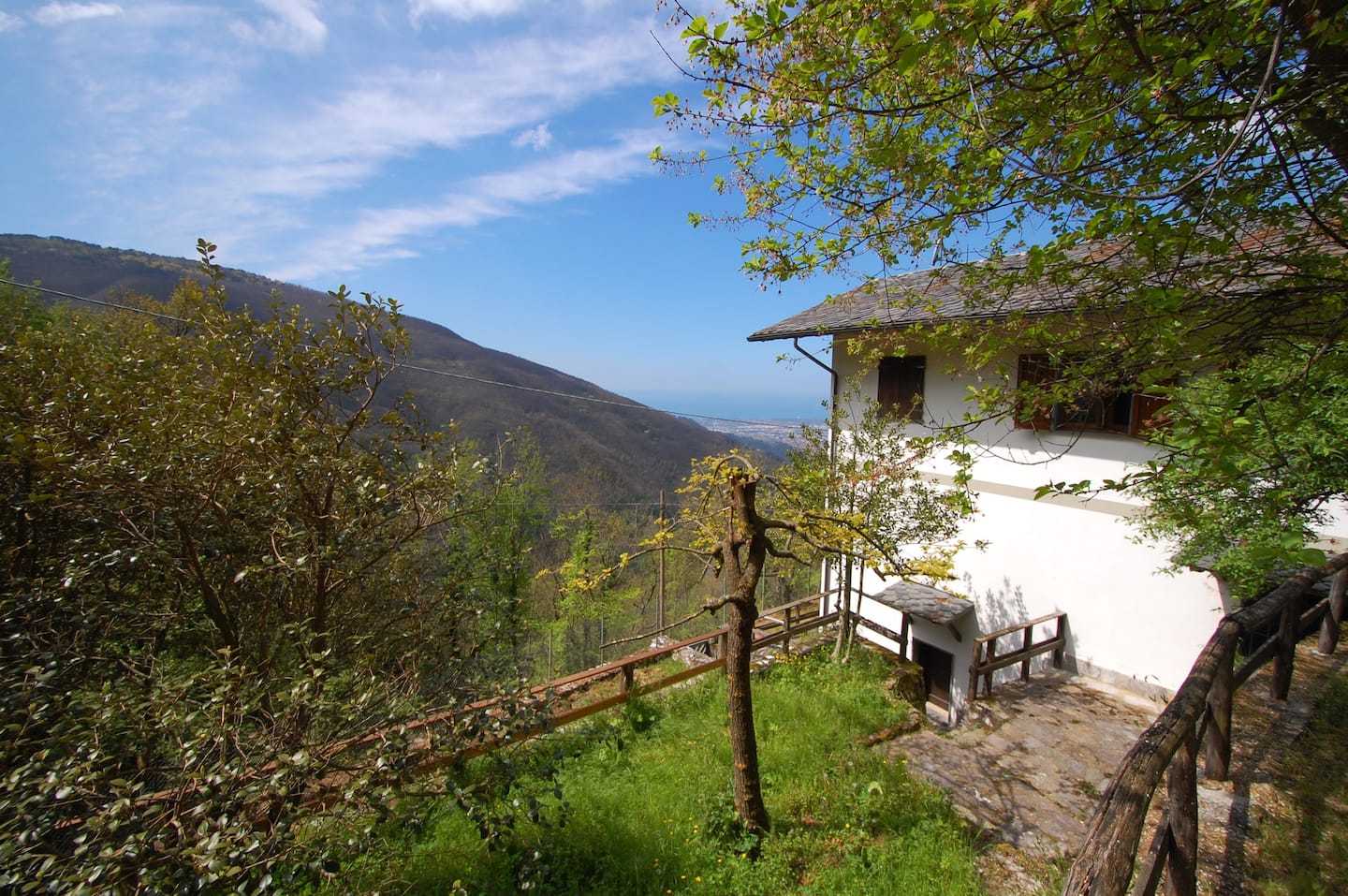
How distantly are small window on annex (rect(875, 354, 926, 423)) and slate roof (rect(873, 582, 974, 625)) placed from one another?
2960 millimetres

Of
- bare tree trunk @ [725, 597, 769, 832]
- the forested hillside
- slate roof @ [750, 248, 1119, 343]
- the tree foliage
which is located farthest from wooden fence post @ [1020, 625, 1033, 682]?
the forested hillside

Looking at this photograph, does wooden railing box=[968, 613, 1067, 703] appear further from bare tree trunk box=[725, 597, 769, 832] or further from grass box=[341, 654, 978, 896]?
bare tree trunk box=[725, 597, 769, 832]

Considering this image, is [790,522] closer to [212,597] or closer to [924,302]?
[924,302]

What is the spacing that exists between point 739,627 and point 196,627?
10.6ft

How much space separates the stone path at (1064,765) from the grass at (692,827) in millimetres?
400

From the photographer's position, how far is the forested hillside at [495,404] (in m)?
27.0

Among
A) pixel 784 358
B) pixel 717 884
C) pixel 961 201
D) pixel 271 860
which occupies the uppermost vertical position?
pixel 961 201

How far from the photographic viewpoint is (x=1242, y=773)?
3832 mm

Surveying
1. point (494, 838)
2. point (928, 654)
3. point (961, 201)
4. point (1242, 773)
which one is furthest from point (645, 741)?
point (928, 654)

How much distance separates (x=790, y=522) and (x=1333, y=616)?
6.52 m

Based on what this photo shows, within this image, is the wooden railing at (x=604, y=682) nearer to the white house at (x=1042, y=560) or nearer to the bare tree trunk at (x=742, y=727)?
the bare tree trunk at (x=742, y=727)

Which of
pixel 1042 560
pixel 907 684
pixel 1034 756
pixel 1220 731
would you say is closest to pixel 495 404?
pixel 907 684

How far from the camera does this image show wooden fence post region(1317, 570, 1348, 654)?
18.4 ft

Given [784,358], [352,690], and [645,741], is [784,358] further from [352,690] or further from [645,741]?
[645,741]
